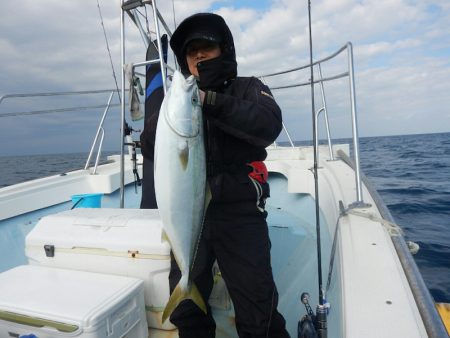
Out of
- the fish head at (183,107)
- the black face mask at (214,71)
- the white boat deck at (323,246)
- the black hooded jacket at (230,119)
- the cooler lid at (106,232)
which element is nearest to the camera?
the white boat deck at (323,246)

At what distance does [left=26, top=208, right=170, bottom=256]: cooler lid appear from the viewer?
2.06 meters

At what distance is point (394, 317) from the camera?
4.38ft

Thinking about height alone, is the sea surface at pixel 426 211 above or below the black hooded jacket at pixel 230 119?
below

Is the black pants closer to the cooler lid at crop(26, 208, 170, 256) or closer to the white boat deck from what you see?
the cooler lid at crop(26, 208, 170, 256)

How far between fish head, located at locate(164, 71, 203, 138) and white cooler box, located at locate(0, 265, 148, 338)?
3.28ft

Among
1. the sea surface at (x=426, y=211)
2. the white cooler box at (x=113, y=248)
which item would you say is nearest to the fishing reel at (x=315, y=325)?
the white cooler box at (x=113, y=248)

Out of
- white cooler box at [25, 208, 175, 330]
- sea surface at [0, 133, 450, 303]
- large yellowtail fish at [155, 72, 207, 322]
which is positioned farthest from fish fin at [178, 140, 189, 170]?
sea surface at [0, 133, 450, 303]

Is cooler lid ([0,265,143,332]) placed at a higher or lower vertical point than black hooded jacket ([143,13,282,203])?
lower

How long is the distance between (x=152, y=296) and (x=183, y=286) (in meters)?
0.53

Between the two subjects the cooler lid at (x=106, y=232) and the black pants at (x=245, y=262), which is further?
the cooler lid at (x=106, y=232)

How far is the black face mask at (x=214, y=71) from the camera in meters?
1.89

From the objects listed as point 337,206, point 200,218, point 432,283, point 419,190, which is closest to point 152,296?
point 200,218

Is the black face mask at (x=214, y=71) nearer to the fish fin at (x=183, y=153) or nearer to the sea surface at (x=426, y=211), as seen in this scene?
the fish fin at (x=183, y=153)

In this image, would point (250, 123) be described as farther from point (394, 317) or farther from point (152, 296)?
point (152, 296)
